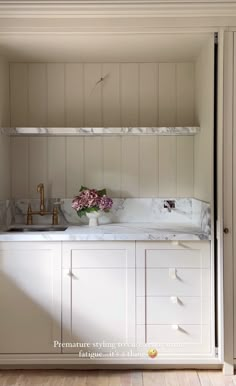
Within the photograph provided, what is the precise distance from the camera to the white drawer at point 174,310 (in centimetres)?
259

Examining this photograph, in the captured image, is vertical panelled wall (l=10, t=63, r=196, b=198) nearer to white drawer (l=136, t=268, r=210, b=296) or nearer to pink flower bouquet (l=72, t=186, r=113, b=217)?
pink flower bouquet (l=72, t=186, r=113, b=217)

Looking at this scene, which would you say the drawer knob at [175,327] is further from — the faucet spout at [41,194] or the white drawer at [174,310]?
the faucet spout at [41,194]

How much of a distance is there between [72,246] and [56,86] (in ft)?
4.29

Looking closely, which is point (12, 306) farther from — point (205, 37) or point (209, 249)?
point (205, 37)

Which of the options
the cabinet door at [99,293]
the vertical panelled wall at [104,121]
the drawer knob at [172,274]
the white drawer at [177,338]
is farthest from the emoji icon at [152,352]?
the vertical panelled wall at [104,121]

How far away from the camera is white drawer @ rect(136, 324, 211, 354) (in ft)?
8.52

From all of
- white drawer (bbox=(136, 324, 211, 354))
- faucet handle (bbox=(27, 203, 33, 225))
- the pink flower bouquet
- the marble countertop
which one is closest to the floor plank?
white drawer (bbox=(136, 324, 211, 354))

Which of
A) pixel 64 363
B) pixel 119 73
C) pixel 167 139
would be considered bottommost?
pixel 64 363

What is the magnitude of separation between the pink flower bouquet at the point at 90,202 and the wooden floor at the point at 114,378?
1067 mm

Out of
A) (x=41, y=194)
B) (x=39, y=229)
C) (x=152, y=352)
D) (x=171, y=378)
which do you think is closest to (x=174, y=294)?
(x=152, y=352)

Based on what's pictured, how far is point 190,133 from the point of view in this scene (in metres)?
3.06

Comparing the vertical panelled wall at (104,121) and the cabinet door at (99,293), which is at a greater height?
the vertical panelled wall at (104,121)

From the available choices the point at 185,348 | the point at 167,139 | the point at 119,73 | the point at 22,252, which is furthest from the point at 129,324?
the point at 119,73

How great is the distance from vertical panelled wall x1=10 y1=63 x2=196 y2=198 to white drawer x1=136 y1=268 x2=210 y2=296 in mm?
756
